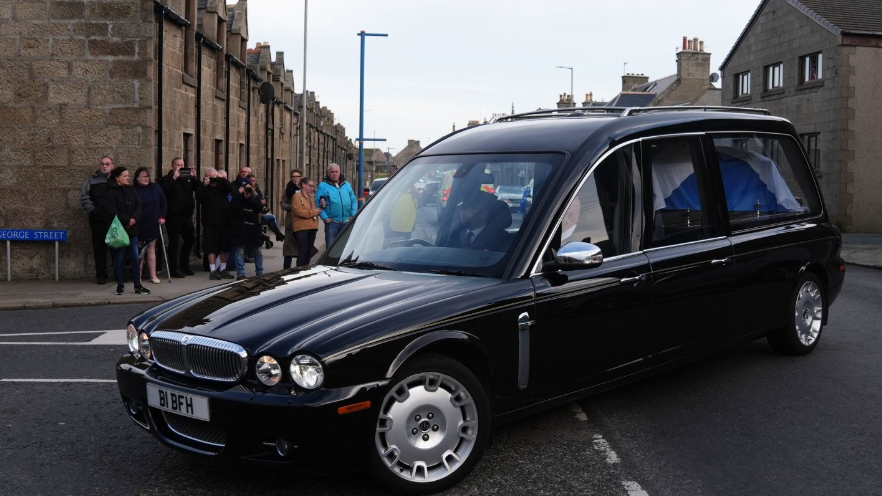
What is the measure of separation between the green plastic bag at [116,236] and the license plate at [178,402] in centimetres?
918

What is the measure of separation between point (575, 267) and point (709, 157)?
2086mm

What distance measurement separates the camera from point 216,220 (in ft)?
52.1

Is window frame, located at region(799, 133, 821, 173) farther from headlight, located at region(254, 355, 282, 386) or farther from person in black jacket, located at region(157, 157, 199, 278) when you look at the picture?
headlight, located at region(254, 355, 282, 386)

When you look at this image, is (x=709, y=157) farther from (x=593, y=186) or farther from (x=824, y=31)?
(x=824, y=31)

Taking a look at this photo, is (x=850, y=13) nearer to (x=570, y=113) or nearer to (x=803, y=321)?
(x=803, y=321)

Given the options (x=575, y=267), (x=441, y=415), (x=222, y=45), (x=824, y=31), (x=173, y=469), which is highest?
(x=824, y=31)

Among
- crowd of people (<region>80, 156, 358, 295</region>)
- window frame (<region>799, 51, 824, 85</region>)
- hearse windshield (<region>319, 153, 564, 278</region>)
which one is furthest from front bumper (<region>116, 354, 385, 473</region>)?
window frame (<region>799, 51, 824, 85</region>)

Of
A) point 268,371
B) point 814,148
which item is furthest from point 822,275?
point 814,148

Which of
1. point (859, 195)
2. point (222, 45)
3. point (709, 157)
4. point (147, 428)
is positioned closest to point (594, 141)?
point (709, 157)

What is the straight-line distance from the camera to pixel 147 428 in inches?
184

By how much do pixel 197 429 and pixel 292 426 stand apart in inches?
23.9

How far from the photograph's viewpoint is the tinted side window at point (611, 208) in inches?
212

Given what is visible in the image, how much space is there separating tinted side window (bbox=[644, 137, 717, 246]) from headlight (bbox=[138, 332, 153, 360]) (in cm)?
307

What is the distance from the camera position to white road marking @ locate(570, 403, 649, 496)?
449cm
